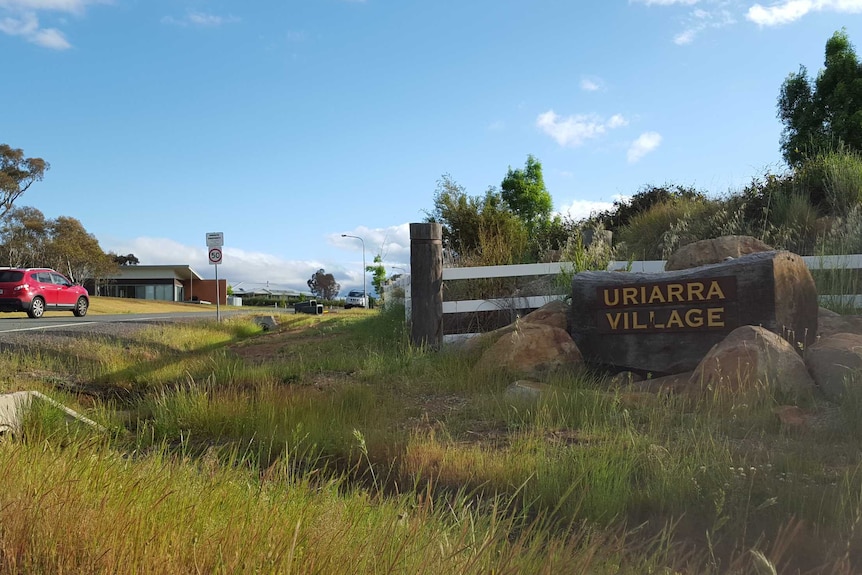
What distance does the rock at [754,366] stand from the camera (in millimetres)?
5359

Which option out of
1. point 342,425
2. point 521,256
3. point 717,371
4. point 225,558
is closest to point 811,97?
point 521,256

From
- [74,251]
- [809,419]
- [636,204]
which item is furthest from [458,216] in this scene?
[74,251]

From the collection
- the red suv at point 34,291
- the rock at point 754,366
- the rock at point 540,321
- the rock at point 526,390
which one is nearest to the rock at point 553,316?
the rock at point 540,321

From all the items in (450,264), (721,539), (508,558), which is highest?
(450,264)

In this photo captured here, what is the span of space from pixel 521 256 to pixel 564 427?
27.8 ft

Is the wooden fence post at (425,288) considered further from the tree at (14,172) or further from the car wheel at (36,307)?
the tree at (14,172)

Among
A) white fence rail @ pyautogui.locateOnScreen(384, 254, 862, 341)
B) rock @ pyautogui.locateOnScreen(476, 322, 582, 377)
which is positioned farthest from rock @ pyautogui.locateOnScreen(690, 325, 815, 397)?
white fence rail @ pyautogui.locateOnScreen(384, 254, 862, 341)

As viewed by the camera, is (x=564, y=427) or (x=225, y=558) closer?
(x=225, y=558)

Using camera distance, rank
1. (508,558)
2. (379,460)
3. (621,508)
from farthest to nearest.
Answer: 1. (379,460)
2. (621,508)
3. (508,558)

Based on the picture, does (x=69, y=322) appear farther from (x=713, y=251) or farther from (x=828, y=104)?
(x=828, y=104)

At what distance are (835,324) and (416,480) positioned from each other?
6539mm

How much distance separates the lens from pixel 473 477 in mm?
3570

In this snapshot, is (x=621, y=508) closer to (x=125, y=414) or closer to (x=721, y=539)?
(x=721, y=539)

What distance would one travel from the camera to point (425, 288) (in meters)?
8.45
